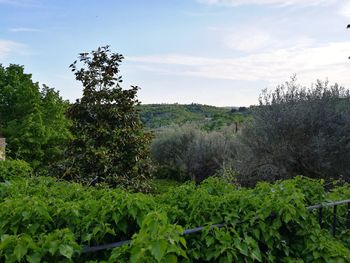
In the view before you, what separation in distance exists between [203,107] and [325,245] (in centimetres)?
4157

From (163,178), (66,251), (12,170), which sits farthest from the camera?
(163,178)

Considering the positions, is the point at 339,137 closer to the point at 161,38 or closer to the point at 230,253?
the point at 161,38

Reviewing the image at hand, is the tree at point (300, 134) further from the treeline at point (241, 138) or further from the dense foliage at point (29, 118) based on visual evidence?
the dense foliage at point (29, 118)

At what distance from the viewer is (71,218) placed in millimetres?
2480

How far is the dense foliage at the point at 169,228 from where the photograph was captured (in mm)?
1919

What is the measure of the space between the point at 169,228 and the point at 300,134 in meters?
8.24

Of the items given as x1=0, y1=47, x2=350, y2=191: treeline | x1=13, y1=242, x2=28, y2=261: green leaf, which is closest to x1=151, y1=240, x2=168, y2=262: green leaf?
x1=13, y1=242, x2=28, y2=261: green leaf

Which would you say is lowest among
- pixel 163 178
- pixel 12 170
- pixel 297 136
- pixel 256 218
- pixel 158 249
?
pixel 163 178

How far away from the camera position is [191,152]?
16594 millimetres

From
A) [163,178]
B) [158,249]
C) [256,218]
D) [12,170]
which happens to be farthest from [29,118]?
[158,249]

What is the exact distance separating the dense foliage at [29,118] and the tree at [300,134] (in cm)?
1088

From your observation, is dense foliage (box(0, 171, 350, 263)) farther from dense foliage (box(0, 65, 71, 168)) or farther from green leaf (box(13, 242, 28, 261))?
dense foliage (box(0, 65, 71, 168))

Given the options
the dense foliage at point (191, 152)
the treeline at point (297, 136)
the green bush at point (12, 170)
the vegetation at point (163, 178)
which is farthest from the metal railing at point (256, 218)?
the dense foliage at point (191, 152)

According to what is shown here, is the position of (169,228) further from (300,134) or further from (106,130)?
(300,134)
